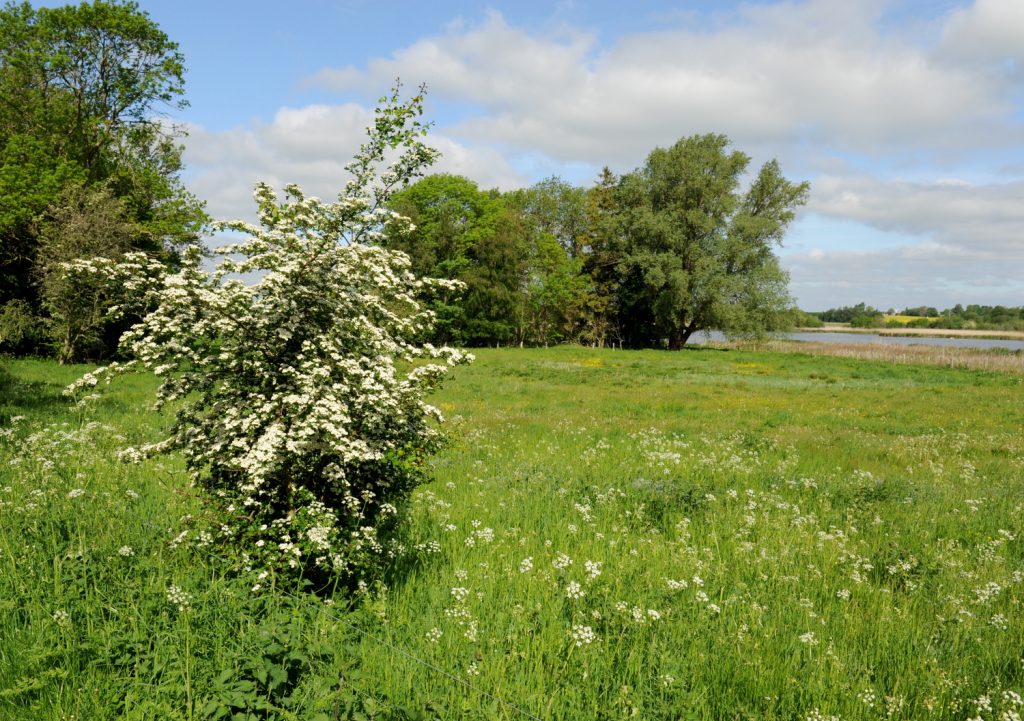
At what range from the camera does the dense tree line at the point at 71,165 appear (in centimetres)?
2798

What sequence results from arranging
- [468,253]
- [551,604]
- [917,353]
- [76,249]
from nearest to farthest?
1. [551,604]
2. [76,249]
3. [917,353]
4. [468,253]

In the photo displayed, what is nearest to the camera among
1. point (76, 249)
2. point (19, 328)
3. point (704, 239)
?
point (76, 249)

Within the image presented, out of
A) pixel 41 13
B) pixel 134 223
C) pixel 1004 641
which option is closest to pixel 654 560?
pixel 1004 641

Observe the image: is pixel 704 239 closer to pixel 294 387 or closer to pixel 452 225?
pixel 452 225

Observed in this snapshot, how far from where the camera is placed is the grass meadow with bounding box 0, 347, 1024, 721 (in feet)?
13.7

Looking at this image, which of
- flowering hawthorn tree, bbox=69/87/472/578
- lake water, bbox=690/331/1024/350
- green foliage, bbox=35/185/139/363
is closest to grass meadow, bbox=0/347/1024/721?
flowering hawthorn tree, bbox=69/87/472/578

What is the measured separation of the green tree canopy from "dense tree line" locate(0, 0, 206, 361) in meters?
50.2

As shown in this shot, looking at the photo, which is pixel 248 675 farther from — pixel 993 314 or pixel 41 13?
pixel 993 314

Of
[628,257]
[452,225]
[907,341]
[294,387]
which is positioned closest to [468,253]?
[452,225]

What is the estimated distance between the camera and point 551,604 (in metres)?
5.64

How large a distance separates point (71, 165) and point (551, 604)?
3658cm

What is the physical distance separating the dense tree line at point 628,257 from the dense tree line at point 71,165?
97.2ft

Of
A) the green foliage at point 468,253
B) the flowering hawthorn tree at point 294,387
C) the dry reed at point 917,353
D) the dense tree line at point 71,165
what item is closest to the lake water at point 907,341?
the dry reed at point 917,353

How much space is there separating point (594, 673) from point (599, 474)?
Result: 6796 millimetres
